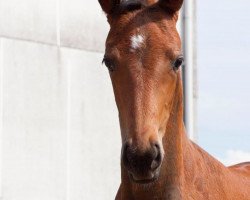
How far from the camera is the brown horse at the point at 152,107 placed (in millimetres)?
4816

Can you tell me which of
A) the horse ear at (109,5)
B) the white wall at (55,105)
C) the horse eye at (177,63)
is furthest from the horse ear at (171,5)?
the white wall at (55,105)

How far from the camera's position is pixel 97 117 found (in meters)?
10.6

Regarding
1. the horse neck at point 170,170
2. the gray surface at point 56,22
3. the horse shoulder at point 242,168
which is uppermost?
the horse neck at point 170,170

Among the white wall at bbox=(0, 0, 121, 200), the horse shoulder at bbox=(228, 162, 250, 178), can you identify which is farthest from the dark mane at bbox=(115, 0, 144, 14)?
the white wall at bbox=(0, 0, 121, 200)

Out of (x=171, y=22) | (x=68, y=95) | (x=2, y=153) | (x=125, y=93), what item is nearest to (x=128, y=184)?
(x=125, y=93)

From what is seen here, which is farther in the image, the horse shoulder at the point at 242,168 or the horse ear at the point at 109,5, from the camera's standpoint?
the horse shoulder at the point at 242,168

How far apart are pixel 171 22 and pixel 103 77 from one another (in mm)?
5484

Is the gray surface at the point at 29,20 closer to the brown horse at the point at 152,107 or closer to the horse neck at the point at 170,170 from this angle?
the brown horse at the point at 152,107

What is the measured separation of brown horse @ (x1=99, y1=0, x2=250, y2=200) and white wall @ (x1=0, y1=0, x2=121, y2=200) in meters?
4.41

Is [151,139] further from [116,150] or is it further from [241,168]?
[116,150]

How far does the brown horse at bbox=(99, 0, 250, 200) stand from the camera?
482 centimetres

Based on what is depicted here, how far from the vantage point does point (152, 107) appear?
4957mm

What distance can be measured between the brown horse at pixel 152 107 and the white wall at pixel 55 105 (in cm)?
441

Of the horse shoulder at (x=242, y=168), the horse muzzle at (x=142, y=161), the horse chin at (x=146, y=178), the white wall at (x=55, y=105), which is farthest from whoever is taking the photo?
the white wall at (x=55, y=105)
